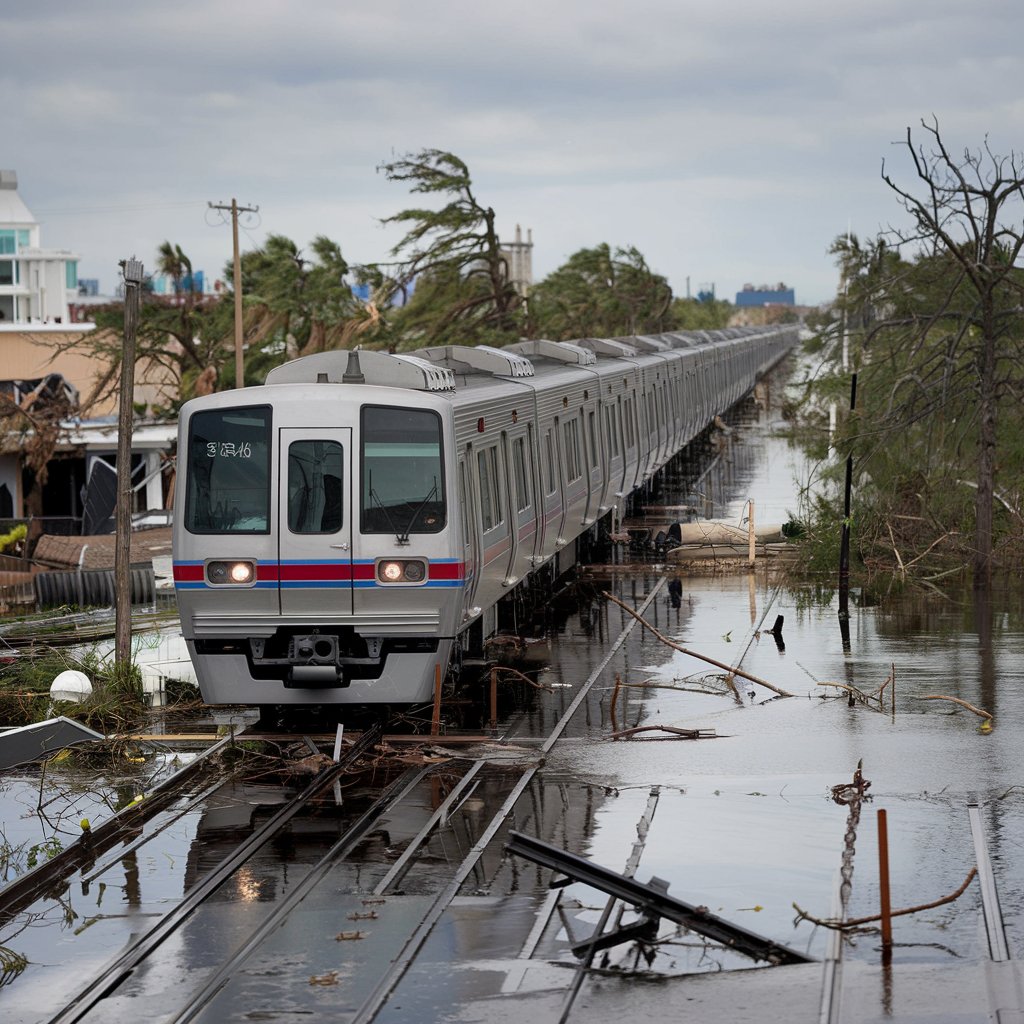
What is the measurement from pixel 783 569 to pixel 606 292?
43.6m

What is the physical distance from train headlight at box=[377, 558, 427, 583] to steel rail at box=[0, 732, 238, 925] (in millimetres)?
1812

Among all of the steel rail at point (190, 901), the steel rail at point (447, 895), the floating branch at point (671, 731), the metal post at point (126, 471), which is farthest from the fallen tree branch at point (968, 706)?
the metal post at point (126, 471)

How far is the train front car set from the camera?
12.2m

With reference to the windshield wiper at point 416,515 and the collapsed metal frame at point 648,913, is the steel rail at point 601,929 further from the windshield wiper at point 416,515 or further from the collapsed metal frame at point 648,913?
the windshield wiper at point 416,515

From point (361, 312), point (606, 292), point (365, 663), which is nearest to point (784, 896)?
point (365, 663)

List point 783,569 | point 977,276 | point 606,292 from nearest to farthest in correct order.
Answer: point 977,276 < point 783,569 < point 606,292

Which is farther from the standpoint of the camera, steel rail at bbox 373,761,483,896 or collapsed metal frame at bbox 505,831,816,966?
steel rail at bbox 373,761,483,896

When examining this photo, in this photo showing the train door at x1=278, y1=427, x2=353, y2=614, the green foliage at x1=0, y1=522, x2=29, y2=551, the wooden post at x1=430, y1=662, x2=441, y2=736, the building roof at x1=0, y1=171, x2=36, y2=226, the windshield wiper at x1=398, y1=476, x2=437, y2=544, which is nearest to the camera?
the train door at x1=278, y1=427, x2=353, y2=614

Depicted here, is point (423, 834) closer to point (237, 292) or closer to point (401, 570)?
point (401, 570)

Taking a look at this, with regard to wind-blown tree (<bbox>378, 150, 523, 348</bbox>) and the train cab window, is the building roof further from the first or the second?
the train cab window

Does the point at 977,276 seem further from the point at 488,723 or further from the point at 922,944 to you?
the point at 922,944

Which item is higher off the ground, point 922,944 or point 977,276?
point 977,276

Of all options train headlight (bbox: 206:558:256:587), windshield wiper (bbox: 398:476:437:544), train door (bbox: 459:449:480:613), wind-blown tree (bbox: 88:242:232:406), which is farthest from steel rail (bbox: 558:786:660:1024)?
wind-blown tree (bbox: 88:242:232:406)

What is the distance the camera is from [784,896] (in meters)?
8.70
